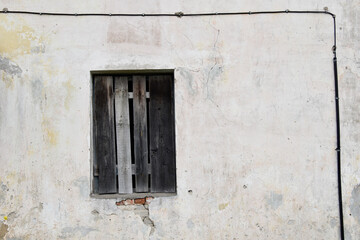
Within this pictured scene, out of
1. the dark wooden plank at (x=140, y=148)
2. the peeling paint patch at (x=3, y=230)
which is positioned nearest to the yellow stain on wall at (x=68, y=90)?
the dark wooden plank at (x=140, y=148)

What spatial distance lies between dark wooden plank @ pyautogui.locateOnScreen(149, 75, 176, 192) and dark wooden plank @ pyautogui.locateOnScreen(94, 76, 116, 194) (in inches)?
16.8

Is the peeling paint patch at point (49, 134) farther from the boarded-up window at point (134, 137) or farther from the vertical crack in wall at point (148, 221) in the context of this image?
the vertical crack in wall at point (148, 221)

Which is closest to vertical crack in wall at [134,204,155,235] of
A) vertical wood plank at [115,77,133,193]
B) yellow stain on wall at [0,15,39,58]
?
vertical wood plank at [115,77,133,193]

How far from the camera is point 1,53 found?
11.8ft

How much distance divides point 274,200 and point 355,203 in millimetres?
855

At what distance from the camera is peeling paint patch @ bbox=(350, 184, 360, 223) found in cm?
357

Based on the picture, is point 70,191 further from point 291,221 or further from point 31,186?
point 291,221

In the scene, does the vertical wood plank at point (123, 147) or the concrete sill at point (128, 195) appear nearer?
the concrete sill at point (128, 195)

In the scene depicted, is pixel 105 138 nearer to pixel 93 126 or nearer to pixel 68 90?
pixel 93 126

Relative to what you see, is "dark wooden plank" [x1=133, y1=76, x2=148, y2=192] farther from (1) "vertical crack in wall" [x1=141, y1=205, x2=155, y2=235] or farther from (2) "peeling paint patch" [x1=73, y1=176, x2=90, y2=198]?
(2) "peeling paint patch" [x1=73, y1=176, x2=90, y2=198]

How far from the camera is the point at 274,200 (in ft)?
11.8

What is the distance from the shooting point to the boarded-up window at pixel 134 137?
3.71 meters

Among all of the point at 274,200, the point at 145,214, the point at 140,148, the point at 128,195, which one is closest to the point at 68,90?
the point at 140,148

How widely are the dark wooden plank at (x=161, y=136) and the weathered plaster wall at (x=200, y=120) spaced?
0.16m
